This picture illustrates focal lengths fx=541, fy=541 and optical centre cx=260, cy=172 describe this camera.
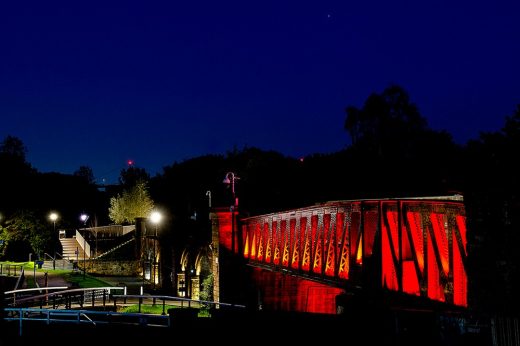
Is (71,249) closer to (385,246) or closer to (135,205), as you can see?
(135,205)

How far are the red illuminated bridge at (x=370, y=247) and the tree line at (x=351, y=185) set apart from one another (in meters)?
1.31

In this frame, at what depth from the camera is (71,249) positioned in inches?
2277

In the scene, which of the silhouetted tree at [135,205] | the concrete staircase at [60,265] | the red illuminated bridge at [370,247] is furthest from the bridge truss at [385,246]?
the silhouetted tree at [135,205]

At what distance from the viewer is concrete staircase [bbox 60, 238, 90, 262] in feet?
185

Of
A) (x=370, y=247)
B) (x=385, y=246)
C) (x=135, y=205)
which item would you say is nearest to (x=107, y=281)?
(x=135, y=205)

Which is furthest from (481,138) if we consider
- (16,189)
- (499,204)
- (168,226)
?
(16,189)

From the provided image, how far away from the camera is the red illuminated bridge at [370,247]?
39.2 ft

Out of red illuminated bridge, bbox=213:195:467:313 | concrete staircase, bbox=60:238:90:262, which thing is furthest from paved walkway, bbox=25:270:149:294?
red illuminated bridge, bbox=213:195:467:313

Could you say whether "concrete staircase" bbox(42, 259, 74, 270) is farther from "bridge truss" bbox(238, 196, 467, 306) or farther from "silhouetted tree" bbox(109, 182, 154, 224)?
"bridge truss" bbox(238, 196, 467, 306)

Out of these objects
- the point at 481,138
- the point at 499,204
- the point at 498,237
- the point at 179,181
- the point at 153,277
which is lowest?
the point at 153,277

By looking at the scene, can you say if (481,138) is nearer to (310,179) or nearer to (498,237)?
(498,237)

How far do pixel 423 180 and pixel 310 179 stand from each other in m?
11.2

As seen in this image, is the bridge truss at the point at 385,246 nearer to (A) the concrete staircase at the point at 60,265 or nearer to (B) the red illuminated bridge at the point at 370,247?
(B) the red illuminated bridge at the point at 370,247

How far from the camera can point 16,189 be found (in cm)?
6725
